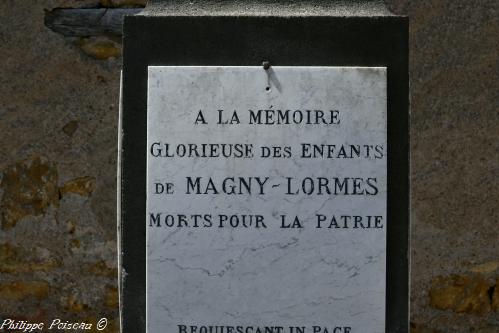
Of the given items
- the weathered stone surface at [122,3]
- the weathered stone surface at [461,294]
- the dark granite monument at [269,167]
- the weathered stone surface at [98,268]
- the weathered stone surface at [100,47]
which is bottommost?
the weathered stone surface at [461,294]

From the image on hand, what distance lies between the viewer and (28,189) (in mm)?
4273

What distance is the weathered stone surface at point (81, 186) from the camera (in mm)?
4258

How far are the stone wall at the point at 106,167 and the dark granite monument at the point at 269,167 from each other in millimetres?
1408

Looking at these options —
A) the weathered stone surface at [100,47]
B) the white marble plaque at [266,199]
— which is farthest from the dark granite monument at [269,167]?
the weathered stone surface at [100,47]

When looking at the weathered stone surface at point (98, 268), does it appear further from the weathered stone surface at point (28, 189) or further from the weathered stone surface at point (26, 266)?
the weathered stone surface at point (28, 189)

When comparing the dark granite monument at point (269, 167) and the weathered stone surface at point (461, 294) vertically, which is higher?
the dark granite monument at point (269, 167)

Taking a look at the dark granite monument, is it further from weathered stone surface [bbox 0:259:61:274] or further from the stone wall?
weathered stone surface [bbox 0:259:61:274]

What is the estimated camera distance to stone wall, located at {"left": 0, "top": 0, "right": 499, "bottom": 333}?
4.19 metres

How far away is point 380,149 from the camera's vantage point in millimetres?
2797

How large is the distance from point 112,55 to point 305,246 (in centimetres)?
185

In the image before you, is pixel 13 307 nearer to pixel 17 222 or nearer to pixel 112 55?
pixel 17 222

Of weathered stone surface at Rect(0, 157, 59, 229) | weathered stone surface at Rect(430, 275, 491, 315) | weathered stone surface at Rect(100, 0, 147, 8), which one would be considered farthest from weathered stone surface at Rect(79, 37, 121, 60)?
weathered stone surface at Rect(430, 275, 491, 315)

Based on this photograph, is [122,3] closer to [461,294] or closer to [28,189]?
[28,189]

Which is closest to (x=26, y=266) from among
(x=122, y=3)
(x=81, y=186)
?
(x=81, y=186)
